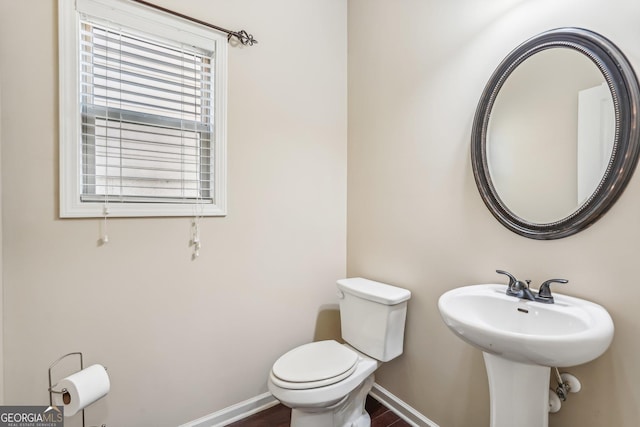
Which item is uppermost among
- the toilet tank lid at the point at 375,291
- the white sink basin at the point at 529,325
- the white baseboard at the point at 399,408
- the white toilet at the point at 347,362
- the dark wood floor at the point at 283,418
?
the white sink basin at the point at 529,325

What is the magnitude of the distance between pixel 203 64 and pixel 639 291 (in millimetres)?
2066

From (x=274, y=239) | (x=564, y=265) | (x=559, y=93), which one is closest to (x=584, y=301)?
(x=564, y=265)

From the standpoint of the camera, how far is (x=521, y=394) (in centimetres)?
107

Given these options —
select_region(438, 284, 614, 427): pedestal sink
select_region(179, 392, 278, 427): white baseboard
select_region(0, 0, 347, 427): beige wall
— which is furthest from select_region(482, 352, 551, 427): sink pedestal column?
select_region(179, 392, 278, 427): white baseboard

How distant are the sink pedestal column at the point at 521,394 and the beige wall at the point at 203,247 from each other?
1155mm

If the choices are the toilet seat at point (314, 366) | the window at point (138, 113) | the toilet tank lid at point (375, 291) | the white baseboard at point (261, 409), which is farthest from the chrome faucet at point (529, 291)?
the window at point (138, 113)

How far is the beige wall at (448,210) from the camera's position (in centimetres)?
101

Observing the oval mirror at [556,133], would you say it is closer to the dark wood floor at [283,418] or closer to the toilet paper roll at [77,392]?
the dark wood floor at [283,418]

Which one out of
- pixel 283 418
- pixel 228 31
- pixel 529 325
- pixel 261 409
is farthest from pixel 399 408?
pixel 228 31

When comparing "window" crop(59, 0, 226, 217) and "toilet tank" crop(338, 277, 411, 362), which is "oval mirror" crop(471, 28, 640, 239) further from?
"window" crop(59, 0, 226, 217)

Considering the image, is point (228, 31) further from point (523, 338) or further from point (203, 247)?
point (523, 338)

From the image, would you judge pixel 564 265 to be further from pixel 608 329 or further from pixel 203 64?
pixel 203 64

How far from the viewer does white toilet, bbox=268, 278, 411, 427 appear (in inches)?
53.6

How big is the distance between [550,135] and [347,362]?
1.36 meters
